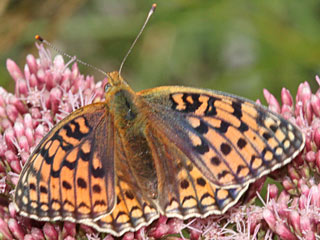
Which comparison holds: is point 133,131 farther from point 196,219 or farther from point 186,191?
point 196,219

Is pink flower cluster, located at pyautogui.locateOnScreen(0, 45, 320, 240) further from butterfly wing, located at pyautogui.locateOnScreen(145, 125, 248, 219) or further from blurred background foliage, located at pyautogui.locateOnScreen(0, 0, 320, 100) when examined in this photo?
blurred background foliage, located at pyautogui.locateOnScreen(0, 0, 320, 100)

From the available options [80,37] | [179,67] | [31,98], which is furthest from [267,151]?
[80,37]

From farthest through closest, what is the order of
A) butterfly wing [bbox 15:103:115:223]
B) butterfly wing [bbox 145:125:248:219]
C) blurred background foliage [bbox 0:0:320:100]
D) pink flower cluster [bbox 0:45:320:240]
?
blurred background foliage [bbox 0:0:320:100] < pink flower cluster [bbox 0:45:320:240] < butterfly wing [bbox 145:125:248:219] < butterfly wing [bbox 15:103:115:223]

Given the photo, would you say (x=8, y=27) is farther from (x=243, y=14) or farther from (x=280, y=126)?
(x=280, y=126)

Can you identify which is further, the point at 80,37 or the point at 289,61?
the point at 80,37

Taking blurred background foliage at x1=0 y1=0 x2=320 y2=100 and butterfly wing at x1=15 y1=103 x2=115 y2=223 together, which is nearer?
butterfly wing at x1=15 y1=103 x2=115 y2=223

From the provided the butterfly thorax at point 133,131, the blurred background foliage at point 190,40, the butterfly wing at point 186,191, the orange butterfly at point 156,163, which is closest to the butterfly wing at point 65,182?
the orange butterfly at point 156,163

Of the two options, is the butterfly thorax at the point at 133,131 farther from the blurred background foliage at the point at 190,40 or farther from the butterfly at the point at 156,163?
the blurred background foliage at the point at 190,40

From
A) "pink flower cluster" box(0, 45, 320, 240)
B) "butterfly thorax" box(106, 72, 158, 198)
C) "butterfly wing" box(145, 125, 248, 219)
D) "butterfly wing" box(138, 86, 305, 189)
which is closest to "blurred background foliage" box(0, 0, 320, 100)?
"pink flower cluster" box(0, 45, 320, 240)
